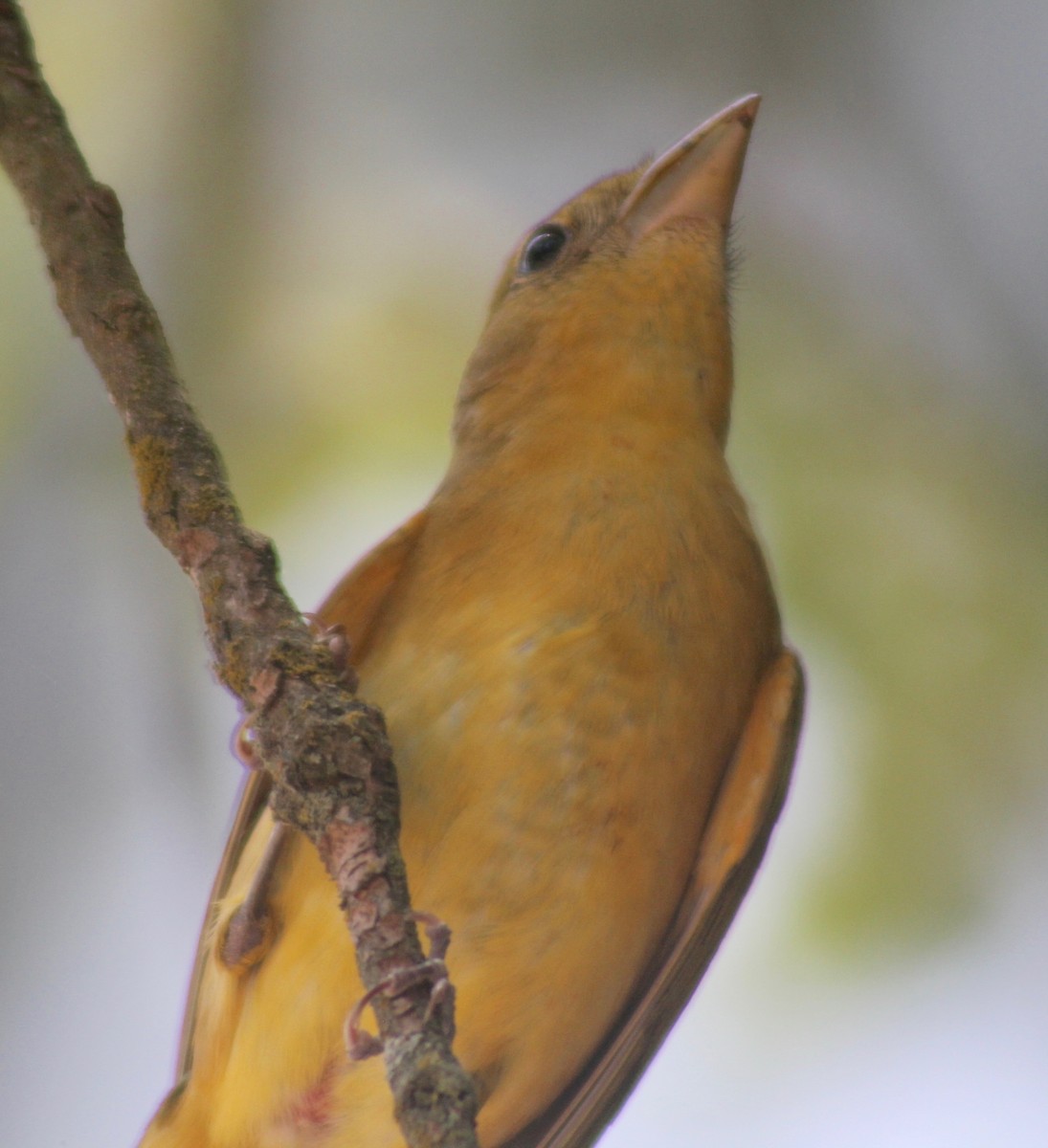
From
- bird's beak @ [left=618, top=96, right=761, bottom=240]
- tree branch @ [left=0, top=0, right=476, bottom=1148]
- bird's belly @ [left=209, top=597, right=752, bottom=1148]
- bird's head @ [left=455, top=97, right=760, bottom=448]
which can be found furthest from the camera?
bird's beak @ [left=618, top=96, right=761, bottom=240]

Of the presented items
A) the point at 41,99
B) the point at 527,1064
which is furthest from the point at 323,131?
the point at 527,1064

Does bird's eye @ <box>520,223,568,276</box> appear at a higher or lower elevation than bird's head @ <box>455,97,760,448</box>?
higher

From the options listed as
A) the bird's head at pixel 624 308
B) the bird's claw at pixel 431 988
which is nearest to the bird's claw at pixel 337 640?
the bird's claw at pixel 431 988

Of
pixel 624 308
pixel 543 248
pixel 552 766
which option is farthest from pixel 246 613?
pixel 543 248

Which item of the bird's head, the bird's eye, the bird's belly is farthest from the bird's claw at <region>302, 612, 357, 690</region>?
the bird's eye

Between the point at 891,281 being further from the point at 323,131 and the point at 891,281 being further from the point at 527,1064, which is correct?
the point at 527,1064

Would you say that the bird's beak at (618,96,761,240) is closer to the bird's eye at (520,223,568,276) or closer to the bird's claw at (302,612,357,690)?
the bird's eye at (520,223,568,276)

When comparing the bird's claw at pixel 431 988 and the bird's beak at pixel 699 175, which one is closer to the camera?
the bird's claw at pixel 431 988

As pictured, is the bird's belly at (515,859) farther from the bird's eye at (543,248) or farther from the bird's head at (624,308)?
the bird's eye at (543,248)
